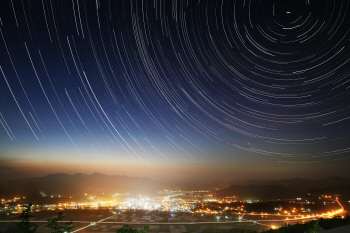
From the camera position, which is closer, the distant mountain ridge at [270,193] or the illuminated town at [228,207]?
the illuminated town at [228,207]

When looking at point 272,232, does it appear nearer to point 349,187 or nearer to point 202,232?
point 202,232

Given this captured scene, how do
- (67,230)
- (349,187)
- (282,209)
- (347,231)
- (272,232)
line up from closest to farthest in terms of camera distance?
(347,231) < (67,230) < (272,232) < (282,209) < (349,187)

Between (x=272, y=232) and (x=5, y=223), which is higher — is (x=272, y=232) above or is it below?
above

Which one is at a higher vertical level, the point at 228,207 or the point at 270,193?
the point at 228,207

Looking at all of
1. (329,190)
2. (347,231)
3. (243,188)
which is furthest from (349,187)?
(347,231)

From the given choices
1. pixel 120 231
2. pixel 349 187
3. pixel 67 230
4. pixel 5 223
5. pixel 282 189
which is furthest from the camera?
pixel 282 189

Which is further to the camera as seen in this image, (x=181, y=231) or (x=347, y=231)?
(x=181, y=231)

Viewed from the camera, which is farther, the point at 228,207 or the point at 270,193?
the point at 270,193

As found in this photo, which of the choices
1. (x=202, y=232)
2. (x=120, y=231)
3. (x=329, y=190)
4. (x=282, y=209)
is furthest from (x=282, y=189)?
(x=120, y=231)

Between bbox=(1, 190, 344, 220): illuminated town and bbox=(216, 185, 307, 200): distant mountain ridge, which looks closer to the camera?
bbox=(1, 190, 344, 220): illuminated town

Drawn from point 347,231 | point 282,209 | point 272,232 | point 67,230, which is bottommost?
point 282,209

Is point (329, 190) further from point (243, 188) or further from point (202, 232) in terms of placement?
point (202, 232)
